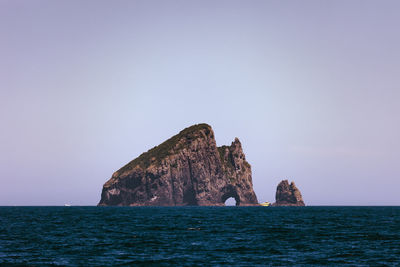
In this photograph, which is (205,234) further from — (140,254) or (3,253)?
(3,253)

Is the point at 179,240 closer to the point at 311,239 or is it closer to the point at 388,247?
the point at 311,239

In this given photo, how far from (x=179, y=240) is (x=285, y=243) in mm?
11221

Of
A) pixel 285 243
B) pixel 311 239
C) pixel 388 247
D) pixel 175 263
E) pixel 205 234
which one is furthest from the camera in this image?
pixel 205 234

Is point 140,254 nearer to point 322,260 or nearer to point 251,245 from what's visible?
point 251,245

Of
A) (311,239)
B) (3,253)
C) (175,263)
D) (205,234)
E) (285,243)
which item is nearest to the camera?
(175,263)

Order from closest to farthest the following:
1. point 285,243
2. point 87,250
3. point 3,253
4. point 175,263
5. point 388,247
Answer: point 175,263 → point 3,253 → point 87,250 → point 388,247 → point 285,243

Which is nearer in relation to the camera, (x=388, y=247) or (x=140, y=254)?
(x=140, y=254)

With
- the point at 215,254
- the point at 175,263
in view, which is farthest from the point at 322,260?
the point at 175,263

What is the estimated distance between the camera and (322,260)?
32.1 meters

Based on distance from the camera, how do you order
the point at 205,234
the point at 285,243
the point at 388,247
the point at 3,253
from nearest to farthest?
the point at 3,253 → the point at 388,247 → the point at 285,243 → the point at 205,234

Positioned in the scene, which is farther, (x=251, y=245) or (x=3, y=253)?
(x=251, y=245)

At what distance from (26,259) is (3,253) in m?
3.95

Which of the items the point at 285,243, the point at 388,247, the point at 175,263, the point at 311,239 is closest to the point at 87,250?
the point at 175,263

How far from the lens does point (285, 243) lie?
42312mm
